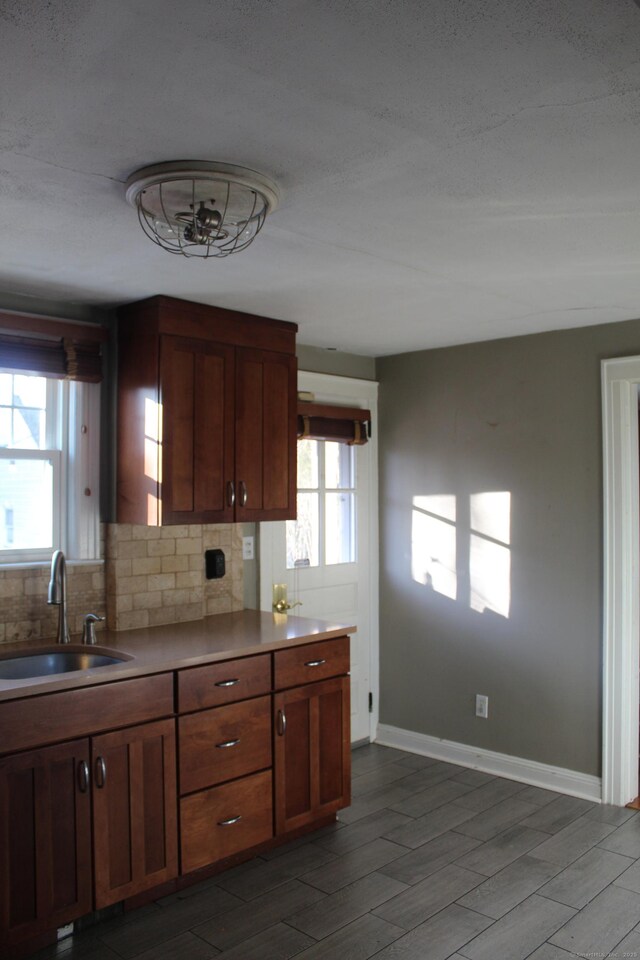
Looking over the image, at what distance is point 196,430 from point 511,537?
5.83ft

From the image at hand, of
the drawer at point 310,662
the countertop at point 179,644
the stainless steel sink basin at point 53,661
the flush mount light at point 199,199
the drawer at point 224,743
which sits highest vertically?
the flush mount light at point 199,199

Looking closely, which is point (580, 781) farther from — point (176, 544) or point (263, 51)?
point (263, 51)

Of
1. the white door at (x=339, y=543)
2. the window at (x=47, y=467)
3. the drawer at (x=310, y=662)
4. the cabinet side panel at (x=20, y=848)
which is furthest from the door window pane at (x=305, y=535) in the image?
the cabinet side panel at (x=20, y=848)

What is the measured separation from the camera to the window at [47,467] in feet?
10.8

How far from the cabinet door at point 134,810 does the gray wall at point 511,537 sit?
6.48 ft

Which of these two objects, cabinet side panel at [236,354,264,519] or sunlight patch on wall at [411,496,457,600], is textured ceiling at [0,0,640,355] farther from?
sunlight patch on wall at [411,496,457,600]

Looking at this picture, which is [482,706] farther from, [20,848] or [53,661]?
[20,848]

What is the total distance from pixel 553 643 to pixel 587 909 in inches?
54.9

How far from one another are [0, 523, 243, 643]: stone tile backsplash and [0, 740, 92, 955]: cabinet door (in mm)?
735

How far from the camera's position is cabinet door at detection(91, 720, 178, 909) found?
2.69 metres

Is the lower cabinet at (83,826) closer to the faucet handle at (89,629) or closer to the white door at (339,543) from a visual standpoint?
the faucet handle at (89,629)

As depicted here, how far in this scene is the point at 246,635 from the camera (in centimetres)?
335

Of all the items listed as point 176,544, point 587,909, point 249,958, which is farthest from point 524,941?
point 176,544

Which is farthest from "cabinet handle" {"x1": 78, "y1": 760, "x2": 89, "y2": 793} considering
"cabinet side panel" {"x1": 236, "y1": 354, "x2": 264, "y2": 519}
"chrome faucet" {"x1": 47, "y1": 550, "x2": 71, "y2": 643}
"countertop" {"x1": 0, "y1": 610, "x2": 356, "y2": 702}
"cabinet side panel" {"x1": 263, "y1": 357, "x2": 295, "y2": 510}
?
"cabinet side panel" {"x1": 263, "y1": 357, "x2": 295, "y2": 510}
